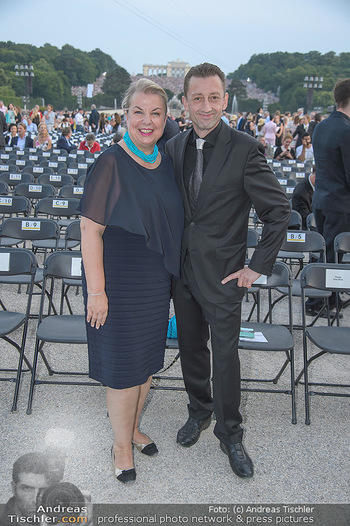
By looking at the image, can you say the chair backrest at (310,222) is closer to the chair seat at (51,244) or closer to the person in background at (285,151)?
the chair seat at (51,244)

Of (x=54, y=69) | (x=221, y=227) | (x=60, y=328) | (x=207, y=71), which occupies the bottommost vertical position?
(x=60, y=328)

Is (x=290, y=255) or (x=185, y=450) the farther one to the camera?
(x=290, y=255)

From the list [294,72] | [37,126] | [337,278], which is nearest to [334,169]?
[337,278]

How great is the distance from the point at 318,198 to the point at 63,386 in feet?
9.65

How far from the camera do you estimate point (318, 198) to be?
4598 mm

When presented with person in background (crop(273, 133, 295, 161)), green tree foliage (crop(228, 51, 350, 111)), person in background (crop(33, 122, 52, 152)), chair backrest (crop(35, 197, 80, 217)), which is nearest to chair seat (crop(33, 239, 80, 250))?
chair backrest (crop(35, 197, 80, 217))

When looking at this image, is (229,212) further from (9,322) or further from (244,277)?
(9,322)

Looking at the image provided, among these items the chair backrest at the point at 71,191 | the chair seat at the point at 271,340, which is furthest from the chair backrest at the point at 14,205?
the chair seat at the point at 271,340

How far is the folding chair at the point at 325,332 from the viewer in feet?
10.4

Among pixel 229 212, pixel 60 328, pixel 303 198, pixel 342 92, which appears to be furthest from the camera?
pixel 303 198

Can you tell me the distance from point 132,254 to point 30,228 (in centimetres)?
288

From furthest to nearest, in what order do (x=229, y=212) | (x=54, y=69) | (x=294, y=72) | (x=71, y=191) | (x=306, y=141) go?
1. (x=54, y=69)
2. (x=294, y=72)
3. (x=306, y=141)
4. (x=71, y=191)
5. (x=229, y=212)

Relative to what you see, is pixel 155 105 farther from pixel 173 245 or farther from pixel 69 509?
pixel 69 509

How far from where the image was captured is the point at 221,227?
239cm
